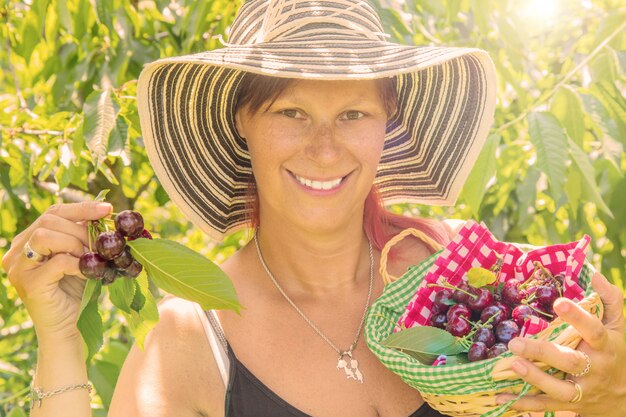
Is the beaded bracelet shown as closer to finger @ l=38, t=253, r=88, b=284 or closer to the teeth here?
finger @ l=38, t=253, r=88, b=284

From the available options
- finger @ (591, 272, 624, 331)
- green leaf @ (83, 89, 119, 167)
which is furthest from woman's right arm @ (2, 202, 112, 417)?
finger @ (591, 272, 624, 331)

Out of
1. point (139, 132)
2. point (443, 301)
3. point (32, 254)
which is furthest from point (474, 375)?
point (139, 132)

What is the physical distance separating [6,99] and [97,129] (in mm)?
688

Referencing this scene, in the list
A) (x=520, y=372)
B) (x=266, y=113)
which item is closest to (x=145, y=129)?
(x=266, y=113)

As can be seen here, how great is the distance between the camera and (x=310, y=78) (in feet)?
5.97

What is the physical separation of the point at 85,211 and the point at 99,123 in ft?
1.94

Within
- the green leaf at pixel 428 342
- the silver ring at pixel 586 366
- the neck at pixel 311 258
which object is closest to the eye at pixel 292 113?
the neck at pixel 311 258

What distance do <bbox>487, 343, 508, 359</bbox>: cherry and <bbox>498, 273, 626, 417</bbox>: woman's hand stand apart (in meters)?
0.07

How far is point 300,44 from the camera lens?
1.89 metres

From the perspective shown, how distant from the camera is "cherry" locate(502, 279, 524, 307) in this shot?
188cm

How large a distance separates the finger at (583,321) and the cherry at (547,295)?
0.56ft

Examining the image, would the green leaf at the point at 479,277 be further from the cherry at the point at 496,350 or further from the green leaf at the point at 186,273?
the green leaf at the point at 186,273

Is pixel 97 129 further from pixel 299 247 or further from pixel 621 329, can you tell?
pixel 621 329

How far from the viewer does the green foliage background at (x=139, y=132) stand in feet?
7.39
